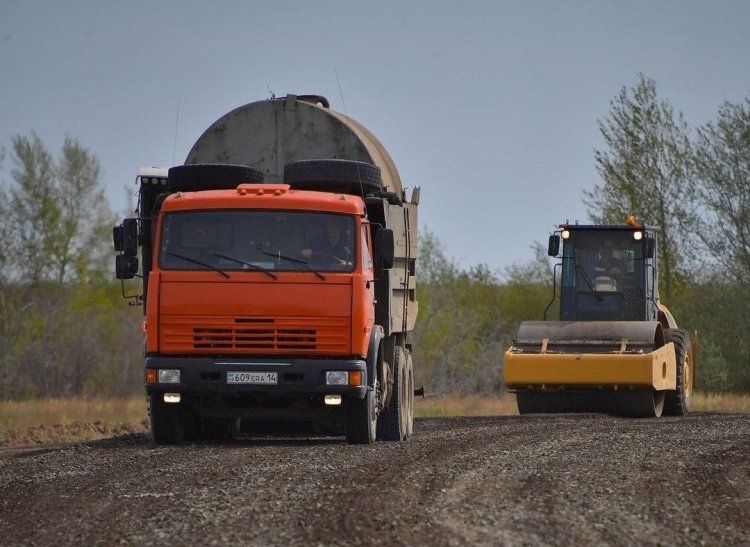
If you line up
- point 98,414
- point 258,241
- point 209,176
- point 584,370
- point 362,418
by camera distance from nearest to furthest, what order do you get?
point 258,241, point 362,418, point 209,176, point 584,370, point 98,414

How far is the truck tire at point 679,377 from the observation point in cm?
2270

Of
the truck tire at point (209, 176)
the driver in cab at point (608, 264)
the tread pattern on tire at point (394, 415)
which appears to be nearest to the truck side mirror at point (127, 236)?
the truck tire at point (209, 176)

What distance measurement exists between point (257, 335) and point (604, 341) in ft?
27.6

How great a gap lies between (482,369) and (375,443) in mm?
32909

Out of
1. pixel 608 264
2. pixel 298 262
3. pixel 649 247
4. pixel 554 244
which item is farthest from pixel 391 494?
pixel 608 264

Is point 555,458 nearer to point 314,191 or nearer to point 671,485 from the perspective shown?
point 671,485

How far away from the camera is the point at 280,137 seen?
54.1ft

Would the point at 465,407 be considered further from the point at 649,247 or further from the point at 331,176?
the point at 331,176

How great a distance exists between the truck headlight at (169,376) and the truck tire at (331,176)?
8.76ft

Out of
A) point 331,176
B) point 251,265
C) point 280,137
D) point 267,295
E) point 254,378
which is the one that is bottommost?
point 254,378

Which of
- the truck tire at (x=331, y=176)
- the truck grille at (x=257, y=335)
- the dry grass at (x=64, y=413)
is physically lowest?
the dry grass at (x=64, y=413)

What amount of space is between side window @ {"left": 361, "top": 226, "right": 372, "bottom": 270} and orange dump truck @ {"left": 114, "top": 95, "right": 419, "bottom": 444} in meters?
0.02

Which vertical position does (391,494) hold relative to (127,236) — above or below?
below

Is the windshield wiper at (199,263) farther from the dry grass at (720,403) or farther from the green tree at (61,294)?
the green tree at (61,294)
